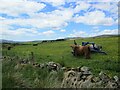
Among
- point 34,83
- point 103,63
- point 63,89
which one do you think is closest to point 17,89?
point 34,83

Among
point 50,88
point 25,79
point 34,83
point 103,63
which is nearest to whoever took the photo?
point 50,88

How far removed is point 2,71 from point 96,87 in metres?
5.23

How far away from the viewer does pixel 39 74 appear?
15.9m

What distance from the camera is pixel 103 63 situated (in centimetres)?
2225

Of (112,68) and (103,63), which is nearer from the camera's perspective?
(112,68)

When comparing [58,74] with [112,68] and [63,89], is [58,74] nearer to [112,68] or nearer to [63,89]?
[63,89]

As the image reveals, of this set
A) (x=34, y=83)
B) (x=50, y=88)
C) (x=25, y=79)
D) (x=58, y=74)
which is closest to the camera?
→ (x=50, y=88)

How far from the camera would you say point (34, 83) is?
12.9m

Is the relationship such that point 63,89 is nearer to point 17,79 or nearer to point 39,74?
point 17,79

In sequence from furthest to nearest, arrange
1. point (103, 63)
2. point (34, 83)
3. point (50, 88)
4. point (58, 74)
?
point (103, 63), point (58, 74), point (34, 83), point (50, 88)

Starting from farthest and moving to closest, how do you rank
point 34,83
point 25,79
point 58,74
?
point 58,74, point 25,79, point 34,83

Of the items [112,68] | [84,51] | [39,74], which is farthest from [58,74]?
[84,51]

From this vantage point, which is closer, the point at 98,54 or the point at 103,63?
the point at 103,63

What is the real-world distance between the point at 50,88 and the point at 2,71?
4.29 metres
